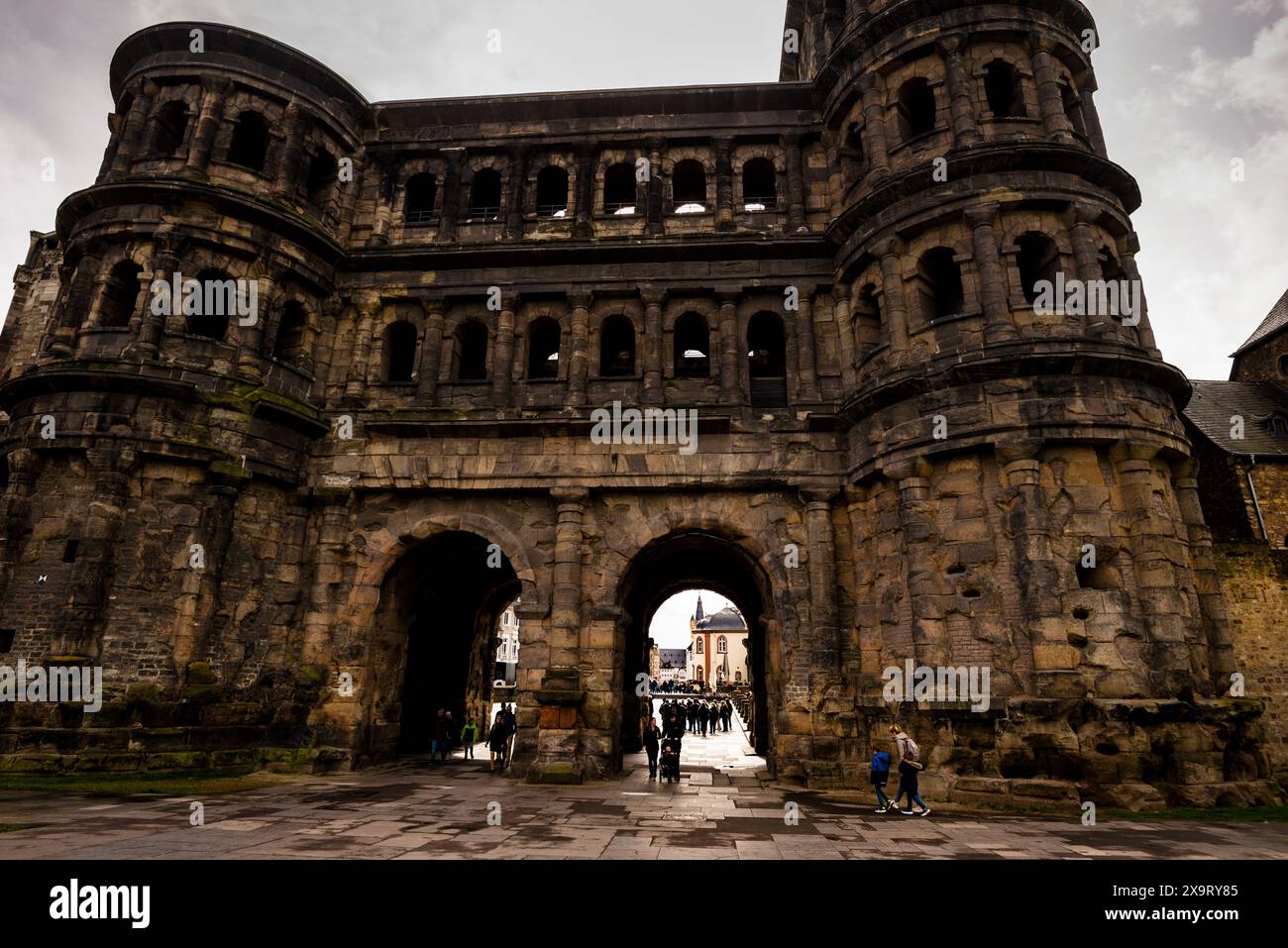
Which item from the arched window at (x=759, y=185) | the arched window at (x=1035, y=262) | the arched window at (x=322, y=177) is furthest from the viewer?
the arched window at (x=322, y=177)

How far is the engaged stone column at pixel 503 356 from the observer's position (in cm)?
1627

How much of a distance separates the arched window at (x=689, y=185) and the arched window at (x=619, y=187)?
1148 mm

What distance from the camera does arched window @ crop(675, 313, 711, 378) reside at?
16.9 metres

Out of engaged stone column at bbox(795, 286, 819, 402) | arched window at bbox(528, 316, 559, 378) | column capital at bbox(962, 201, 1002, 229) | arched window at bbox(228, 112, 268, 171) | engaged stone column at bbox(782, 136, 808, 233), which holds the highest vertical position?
arched window at bbox(228, 112, 268, 171)

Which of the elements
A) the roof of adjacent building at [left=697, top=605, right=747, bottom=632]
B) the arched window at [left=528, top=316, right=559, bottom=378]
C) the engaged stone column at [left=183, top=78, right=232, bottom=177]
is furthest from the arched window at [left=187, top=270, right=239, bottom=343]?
the roof of adjacent building at [left=697, top=605, right=747, bottom=632]

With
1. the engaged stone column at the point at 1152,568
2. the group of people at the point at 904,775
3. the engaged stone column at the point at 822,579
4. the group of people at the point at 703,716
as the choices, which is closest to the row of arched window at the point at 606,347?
the engaged stone column at the point at 822,579

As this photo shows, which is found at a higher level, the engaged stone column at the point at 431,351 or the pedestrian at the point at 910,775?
the engaged stone column at the point at 431,351

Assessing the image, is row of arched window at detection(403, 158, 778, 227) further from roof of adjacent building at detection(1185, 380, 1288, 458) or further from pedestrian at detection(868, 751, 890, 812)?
roof of adjacent building at detection(1185, 380, 1288, 458)

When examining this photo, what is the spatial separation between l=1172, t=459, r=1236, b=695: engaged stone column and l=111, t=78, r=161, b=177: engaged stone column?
23777mm

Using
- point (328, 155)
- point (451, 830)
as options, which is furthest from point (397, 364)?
point (451, 830)

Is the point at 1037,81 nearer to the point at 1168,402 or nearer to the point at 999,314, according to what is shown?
the point at 999,314

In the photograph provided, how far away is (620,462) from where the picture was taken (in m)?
15.4

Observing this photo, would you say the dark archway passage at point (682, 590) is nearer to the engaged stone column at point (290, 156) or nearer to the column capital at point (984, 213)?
the column capital at point (984, 213)

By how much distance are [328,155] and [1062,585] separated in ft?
64.8
